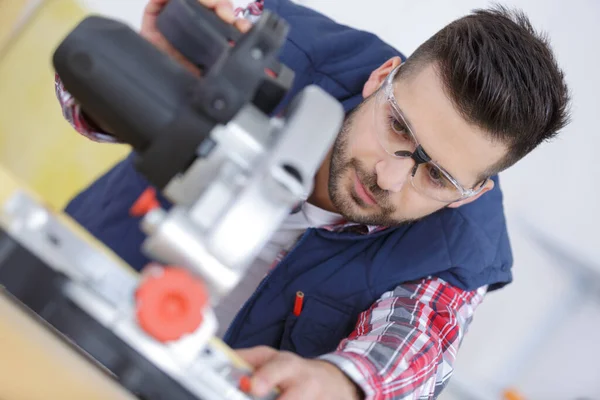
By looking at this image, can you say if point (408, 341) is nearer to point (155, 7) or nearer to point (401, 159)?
point (401, 159)

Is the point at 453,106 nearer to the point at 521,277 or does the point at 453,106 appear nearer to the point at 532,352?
the point at 521,277

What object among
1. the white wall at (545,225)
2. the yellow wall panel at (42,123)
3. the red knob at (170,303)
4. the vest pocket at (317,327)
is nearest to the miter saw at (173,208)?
the red knob at (170,303)

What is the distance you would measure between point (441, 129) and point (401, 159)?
77 mm

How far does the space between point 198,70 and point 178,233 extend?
0.59 ft

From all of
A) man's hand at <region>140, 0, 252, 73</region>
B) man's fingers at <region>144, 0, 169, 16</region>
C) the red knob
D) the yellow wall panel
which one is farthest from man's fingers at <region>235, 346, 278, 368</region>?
the yellow wall panel

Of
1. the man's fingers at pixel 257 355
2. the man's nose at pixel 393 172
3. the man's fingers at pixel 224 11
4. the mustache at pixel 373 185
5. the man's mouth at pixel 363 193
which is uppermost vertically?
the man's fingers at pixel 224 11

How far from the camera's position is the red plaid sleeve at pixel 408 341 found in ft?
2.23

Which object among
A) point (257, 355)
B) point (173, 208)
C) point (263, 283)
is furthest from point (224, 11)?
point (263, 283)

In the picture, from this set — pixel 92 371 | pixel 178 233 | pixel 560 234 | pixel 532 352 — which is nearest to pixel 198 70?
pixel 178 233

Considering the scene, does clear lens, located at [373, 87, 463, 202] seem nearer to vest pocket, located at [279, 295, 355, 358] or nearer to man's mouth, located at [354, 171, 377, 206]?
man's mouth, located at [354, 171, 377, 206]

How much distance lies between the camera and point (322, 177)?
1074 millimetres

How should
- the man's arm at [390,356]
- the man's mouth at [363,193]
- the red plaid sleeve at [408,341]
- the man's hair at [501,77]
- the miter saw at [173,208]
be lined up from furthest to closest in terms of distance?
the man's mouth at [363,193] → the man's hair at [501,77] → the red plaid sleeve at [408,341] → the man's arm at [390,356] → the miter saw at [173,208]

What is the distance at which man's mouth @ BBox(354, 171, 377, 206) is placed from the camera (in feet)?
3.12

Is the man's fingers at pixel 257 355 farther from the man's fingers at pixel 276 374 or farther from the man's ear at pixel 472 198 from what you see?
the man's ear at pixel 472 198
